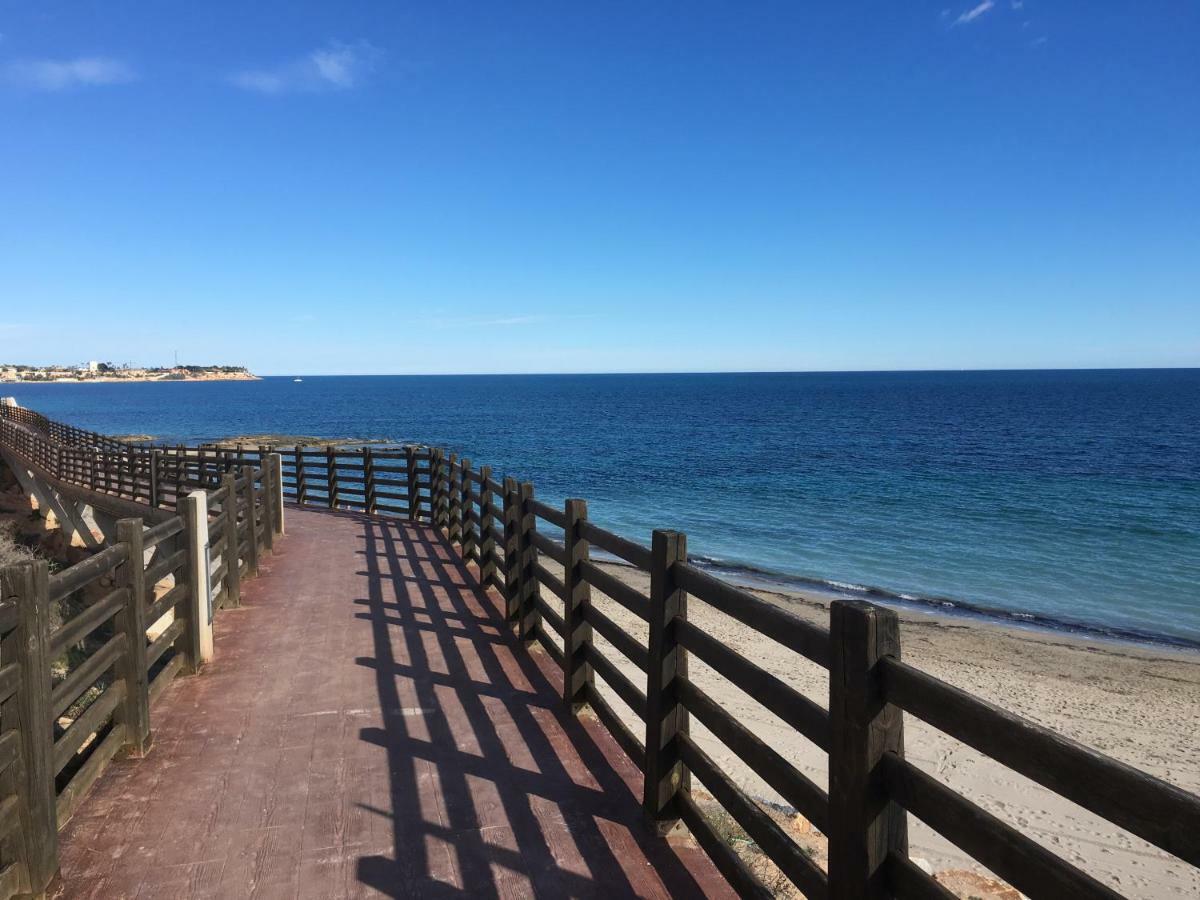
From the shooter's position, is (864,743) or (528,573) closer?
(864,743)


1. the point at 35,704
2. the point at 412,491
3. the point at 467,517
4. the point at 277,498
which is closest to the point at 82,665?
the point at 35,704

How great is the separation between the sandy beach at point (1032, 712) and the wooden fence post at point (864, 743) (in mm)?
5205

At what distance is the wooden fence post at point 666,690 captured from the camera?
4035mm

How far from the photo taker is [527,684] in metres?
6.33

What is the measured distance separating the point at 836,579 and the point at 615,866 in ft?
59.9

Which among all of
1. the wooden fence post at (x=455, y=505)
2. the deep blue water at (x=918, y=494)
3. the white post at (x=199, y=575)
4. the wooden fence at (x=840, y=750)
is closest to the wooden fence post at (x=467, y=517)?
the wooden fence post at (x=455, y=505)

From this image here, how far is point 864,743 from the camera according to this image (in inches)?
99.3

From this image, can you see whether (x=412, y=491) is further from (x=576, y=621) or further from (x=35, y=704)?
(x=35, y=704)

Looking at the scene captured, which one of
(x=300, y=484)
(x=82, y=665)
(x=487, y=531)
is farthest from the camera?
(x=300, y=484)

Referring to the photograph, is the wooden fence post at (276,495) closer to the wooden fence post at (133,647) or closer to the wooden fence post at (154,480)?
the wooden fence post at (154,480)

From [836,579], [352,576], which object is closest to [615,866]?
[352,576]

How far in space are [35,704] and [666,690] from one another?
2.84 meters

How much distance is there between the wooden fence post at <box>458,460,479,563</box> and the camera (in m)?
11.2

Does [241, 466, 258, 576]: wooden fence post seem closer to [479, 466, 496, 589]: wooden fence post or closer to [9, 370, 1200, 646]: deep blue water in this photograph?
[479, 466, 496, 589]: wooden fence post
